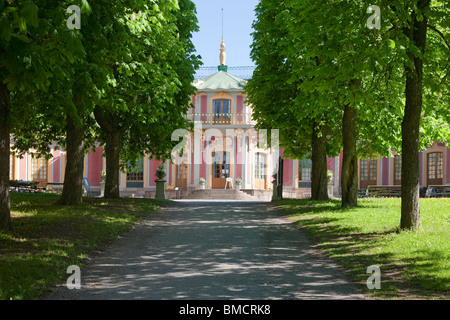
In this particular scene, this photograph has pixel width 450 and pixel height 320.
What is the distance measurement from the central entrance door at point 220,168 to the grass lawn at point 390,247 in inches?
941

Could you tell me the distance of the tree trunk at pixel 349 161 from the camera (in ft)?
54.0

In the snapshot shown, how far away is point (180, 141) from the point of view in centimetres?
2161

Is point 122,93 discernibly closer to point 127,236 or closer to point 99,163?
point 127,236

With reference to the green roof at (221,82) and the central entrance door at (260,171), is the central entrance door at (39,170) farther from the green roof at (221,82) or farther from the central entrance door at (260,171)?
the central entrance door at (260,171)

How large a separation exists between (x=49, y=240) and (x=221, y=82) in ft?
110

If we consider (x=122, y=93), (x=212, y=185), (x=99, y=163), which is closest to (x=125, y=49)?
(x=122, y=93)

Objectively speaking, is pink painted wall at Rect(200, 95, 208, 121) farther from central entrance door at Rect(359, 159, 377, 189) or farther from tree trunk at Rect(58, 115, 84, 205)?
tree trunk at Rect(58, 115, 84, 205)

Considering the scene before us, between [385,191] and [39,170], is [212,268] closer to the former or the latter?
[385,191]

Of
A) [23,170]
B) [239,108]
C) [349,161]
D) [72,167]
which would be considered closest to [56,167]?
[23,170]

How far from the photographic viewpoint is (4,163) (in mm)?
9812

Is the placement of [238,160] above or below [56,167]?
above

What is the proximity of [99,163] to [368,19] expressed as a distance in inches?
1335

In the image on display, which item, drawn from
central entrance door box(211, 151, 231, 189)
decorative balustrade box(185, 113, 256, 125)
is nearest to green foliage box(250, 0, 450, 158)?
central entrance door box(211, 151, 231, 189)

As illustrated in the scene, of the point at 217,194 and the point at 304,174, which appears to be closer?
the point at 217,194
